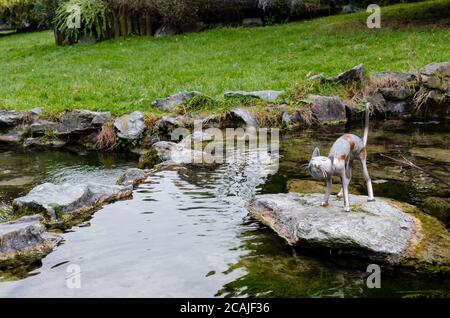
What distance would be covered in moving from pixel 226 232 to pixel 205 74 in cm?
1026

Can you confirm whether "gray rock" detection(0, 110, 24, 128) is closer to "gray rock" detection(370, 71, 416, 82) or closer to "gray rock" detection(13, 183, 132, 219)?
"gray rock" detection(13, 183, 132, 219)

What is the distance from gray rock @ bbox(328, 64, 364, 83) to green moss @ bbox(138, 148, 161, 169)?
5410 mm

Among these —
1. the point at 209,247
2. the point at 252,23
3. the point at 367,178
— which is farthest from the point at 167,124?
the point at 252,23

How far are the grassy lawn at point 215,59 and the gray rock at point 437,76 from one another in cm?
114

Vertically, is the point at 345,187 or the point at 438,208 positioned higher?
the point at 345,187

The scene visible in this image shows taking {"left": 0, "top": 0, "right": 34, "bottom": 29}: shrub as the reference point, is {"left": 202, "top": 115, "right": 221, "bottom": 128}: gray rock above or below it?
below

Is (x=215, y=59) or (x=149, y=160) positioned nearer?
(x=149, y=160)

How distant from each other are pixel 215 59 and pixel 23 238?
13101 mm

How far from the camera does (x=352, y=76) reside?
13211mm

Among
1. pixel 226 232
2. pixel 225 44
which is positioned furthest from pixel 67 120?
pixel 225 44

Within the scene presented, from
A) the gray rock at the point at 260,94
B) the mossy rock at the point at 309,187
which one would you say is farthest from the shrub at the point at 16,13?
Result: the mossy rock at the point at 309,187

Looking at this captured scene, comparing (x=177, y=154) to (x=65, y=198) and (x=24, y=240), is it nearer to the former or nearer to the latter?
(x=65, y=198)

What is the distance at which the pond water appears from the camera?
5.15 metres

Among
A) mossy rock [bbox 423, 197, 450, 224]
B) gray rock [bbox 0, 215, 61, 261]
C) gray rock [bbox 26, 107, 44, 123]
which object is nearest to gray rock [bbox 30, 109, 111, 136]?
gray rock [bbox 26, 107, 44, 123]
